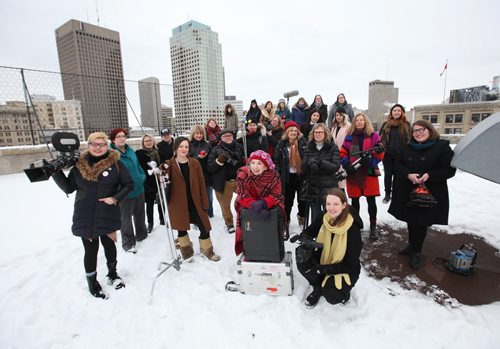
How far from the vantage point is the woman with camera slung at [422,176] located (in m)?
3.02

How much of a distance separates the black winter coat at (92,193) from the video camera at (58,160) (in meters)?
0.13

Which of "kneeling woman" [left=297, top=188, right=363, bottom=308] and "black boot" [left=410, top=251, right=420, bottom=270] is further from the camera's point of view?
"black boot" [left=410, top=251, right=420, bottom=270]

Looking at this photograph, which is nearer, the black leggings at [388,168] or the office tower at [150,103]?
the black leggings at [388,168]

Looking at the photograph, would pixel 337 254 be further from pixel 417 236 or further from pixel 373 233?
pixel 373 233

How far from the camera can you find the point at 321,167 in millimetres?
3535

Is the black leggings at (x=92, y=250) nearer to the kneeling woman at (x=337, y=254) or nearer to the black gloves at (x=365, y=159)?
the kneeling woman at (x=337, y=254)

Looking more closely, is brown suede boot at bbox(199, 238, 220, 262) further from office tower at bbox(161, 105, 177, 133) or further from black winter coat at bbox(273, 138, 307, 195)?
office tower at bbox(161, 105, 177, 133)

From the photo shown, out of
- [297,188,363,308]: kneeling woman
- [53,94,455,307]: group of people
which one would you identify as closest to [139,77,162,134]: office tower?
[53,94,455,307]: group of people

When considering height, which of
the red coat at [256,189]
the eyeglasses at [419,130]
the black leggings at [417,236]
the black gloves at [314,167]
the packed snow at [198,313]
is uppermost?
the eyeglasses at [419,130]

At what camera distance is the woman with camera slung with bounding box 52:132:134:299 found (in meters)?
2.79

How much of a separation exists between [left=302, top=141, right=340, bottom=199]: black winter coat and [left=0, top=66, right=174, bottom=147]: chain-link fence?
211 inches

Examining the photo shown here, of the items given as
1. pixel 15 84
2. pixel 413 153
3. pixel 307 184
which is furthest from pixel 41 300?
pixel 15 84

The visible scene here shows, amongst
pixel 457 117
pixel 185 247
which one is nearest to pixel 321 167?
pixel 185 247

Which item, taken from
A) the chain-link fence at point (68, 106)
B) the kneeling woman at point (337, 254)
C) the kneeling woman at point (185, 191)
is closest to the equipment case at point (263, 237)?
the kneeling woman at point (337, 254)
